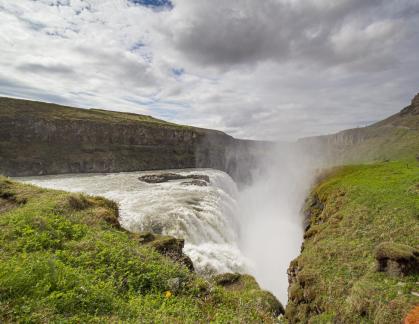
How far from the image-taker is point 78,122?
261 ft

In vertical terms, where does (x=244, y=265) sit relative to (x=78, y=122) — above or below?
below

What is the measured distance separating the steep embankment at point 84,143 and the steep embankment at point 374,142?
62.1 metres

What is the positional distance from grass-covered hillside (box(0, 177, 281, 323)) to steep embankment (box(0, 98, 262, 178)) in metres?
68.6

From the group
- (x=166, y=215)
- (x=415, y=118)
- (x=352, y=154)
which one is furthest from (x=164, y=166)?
(x=415, y=118)

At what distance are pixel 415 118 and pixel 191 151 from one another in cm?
10272

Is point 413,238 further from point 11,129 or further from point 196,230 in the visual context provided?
point 11,129

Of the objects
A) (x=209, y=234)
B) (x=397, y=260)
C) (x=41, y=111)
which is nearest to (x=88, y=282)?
(x=397, y=260)

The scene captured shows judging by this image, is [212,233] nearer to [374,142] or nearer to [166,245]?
[166,245]

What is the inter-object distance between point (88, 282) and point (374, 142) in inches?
4599

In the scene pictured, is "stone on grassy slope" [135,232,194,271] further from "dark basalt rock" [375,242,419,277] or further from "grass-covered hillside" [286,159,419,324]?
"dark basalt rock" [375,242,419,277]

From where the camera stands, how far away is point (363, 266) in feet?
39.3

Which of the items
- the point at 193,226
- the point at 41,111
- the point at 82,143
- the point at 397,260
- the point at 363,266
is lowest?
the point at 193,226

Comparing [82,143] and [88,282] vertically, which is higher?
[82,143]

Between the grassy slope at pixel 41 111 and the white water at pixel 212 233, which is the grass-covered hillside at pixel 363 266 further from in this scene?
the grassy slope at pixel 41 111
